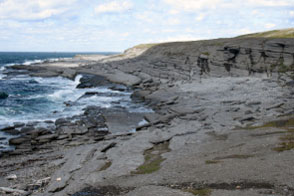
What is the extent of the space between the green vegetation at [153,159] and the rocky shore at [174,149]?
0.19ft

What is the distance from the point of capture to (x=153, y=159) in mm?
16156

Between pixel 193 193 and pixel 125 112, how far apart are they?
20.5m

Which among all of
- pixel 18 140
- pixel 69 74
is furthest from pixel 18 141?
pixel 69 74

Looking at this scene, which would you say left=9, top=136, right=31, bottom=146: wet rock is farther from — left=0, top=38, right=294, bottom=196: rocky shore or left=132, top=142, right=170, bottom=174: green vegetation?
left=132, top=142, right=170, bottom=174: green vegetation

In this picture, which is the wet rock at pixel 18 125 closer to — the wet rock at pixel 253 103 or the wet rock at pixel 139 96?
the wet rock at pixel 139 96

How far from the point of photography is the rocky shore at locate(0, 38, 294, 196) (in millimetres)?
12172

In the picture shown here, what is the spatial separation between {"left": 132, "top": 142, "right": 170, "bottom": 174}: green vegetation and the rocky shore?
0.19 feet

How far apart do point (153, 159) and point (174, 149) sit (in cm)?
228

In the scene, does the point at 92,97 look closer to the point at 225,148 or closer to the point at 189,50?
the point at 225,148

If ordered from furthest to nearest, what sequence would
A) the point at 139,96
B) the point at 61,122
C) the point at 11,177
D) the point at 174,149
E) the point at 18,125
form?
the point at 139,96 < the point at 61,122 < the point at 18,125 < the point at 174,149 < the point at 11,177

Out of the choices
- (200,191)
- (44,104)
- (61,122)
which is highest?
(44,104)

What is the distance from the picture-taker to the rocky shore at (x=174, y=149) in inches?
479

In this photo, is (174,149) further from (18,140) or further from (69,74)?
(69,74)

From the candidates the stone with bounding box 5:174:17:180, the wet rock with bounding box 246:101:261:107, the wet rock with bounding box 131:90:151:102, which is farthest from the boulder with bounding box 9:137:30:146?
the wet rock with bounding box 246:101:261:107
